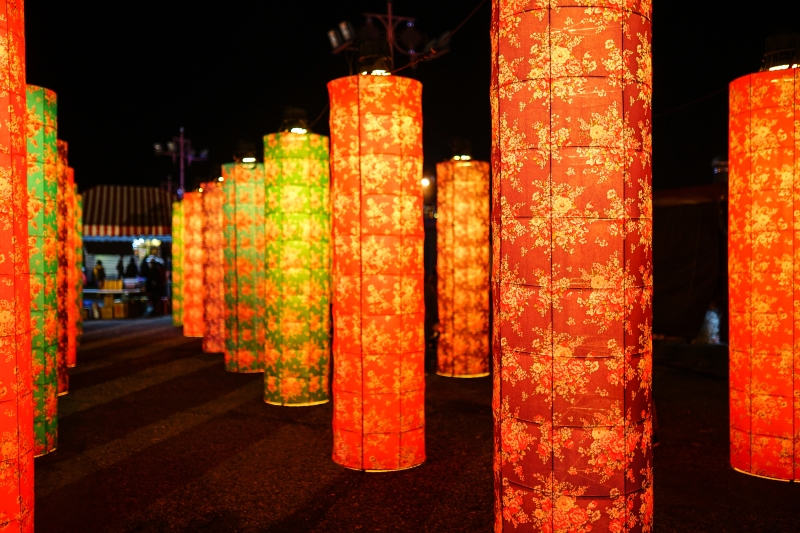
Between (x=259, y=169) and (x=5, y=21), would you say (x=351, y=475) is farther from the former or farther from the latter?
(x=259, y=169)

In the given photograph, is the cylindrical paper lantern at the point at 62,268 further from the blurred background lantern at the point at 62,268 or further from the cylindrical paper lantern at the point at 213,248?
the cylindrical paper lantern at the point at 213,248

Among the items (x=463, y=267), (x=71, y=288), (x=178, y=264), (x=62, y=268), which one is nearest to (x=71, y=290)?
(x=71, y=288)

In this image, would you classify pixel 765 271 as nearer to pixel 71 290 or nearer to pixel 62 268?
pixel 62 268

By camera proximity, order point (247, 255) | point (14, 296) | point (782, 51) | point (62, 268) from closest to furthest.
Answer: point (14, 296), point (782, 51), point (62, 268), point (247, 255)

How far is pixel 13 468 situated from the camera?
10.0ft

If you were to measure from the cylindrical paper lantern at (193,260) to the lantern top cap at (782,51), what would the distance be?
11157mm

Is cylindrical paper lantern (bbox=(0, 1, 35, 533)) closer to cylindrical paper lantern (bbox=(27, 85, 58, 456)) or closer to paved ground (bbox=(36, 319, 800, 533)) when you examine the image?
paved ground (bbox=(36, 319, 800, 533))

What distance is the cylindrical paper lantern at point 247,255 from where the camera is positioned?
32.7 feet

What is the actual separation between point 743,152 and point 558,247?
3.29 metres

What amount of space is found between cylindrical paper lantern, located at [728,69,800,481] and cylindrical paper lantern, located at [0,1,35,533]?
5.13m

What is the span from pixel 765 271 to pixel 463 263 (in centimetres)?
495

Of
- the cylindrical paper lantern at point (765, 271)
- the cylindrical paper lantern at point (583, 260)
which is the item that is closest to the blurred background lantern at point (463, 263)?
the cylindrical paper lantern at point (765, 271)

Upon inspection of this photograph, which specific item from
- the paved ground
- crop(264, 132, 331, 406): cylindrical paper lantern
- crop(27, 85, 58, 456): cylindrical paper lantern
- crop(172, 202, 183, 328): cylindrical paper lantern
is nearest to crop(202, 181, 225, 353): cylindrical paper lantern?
the paved ground

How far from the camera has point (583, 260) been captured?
294cm
